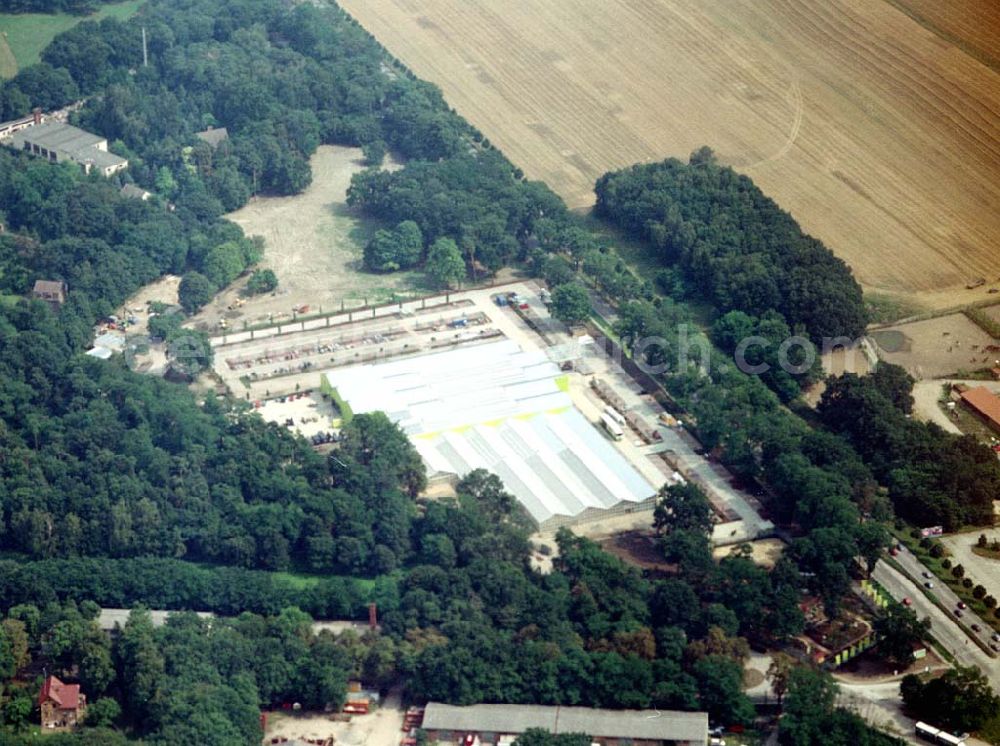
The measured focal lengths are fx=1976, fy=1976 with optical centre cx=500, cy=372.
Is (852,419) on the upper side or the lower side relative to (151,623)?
upper

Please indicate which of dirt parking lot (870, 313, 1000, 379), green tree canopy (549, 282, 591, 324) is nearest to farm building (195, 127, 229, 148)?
green tree canopy (549, 282, 591, 324)

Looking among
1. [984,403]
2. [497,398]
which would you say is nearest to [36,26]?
[497,398]

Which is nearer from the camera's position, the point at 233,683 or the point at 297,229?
the point at 233,683

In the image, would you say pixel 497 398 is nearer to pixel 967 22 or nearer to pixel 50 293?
pixel 50 293

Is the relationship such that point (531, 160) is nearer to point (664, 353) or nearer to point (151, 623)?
point (664, 353)

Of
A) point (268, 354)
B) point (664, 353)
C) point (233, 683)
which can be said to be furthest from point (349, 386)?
point (233, 683)

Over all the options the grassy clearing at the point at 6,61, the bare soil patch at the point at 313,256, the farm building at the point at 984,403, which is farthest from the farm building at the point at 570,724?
the grassy clearing at the point at 6,61
